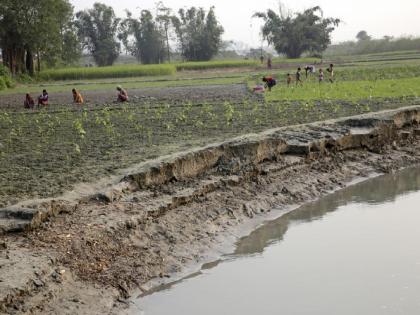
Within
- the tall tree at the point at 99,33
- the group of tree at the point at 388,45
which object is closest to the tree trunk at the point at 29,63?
the tall tree at the point at 99,33

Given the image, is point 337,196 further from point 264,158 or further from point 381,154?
point 381,154

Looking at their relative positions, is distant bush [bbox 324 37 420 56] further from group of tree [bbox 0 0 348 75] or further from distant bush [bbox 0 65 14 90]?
distant bush [bbox 0 65 14 90]

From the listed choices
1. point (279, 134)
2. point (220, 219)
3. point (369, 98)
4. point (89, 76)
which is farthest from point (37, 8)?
point (220, 219)

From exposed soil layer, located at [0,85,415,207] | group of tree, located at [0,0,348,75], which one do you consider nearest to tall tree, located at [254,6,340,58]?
group of tree, located at [0,0,348,75]

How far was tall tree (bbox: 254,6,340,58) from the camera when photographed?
210 feet

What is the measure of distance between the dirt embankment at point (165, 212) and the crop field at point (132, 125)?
1044mm

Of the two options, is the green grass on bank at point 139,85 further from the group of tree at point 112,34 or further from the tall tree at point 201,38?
the tall tree at point 201,38

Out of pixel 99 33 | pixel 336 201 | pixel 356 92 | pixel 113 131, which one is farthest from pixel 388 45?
pixel 336 201

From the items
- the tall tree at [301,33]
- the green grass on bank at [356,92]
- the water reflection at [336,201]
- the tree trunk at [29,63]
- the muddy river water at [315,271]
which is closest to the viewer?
the muddy river water at [315,271]

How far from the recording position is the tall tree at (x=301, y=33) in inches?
2515

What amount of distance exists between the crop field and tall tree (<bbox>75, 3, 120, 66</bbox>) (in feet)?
149

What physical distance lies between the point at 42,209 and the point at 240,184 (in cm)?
400

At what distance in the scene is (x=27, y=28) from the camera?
4369 cm

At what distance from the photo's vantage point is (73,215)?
24.9 feet
